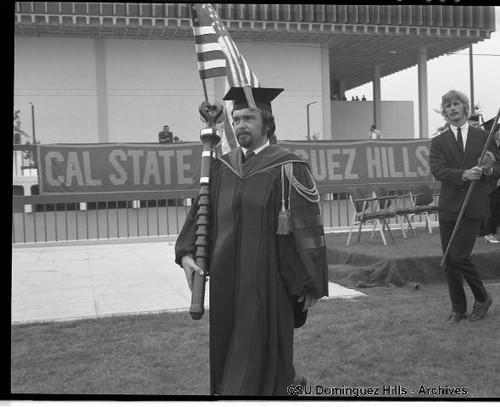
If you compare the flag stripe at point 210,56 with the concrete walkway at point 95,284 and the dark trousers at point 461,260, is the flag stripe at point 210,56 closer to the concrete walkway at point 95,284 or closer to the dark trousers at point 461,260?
the dark trousers at point 461,260

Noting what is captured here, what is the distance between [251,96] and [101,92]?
50.7ft

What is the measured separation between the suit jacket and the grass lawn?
3.35ft

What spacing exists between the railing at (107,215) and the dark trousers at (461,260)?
241 inches

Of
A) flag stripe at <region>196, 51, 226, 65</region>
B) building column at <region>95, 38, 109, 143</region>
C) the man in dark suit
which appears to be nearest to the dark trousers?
the man in dark suit

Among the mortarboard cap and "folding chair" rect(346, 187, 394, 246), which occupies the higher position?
the mortarboard cap

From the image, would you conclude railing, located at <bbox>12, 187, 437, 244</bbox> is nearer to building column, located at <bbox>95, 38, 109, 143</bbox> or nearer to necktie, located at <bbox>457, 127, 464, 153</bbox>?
necktie, located at <bbox>457, 127, 464, 153</bbox>

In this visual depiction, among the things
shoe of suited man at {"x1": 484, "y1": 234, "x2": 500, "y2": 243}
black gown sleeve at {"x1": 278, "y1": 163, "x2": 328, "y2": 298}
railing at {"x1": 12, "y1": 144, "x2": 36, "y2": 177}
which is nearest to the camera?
black gown sleeve at {"x1": 278, "y1": 163, "x2": 328, "y2": 298}

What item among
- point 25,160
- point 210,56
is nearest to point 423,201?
point 210,56

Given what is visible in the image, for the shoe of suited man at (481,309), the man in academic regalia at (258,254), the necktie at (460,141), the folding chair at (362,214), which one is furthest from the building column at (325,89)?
the man in academic regalia at (258,254)

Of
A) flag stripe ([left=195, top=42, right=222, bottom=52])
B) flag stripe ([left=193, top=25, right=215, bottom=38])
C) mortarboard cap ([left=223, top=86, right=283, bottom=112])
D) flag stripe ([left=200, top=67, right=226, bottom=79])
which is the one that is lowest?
mortarboard cap ([left=223, top=86, right=283, bottom=112])

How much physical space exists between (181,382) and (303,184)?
176 centimetres

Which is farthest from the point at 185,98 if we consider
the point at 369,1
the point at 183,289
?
the point at 369,1

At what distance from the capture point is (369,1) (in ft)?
12.6

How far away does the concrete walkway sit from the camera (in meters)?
6.38
